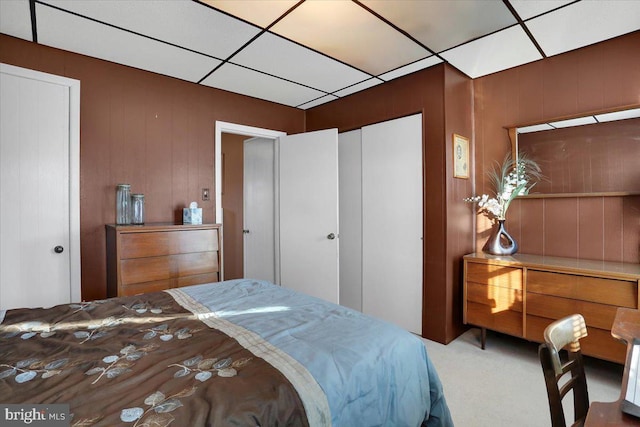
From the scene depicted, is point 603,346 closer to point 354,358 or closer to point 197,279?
point 354,358

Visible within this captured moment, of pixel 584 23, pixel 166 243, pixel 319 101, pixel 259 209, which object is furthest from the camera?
pixel 259 209

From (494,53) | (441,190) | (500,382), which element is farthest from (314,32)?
(500,382)

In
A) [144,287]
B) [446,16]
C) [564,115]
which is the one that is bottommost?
[144,287]

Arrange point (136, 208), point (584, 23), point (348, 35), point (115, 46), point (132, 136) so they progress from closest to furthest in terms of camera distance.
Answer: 1. point (584, 23)
2. point (348, 35)
3. point (115, 46)
4. point (136, 208)
5. point (132, 136)

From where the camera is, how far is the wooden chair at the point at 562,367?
3.12 ft

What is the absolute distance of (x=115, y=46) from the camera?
98.1 inches

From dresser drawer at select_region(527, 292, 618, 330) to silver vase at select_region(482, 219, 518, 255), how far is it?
0.52m

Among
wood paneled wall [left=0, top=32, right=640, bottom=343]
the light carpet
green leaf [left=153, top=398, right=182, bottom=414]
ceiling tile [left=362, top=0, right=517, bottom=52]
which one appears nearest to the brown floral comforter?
green leaf [left=153, top=398, right=182, bottom=414]

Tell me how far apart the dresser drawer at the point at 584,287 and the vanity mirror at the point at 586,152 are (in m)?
0.77

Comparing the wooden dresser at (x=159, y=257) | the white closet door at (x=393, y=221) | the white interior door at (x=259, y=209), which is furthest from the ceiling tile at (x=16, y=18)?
the white closet door at (x=393, y=221)

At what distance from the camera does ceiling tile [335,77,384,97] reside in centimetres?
325

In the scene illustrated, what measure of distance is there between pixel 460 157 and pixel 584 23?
4.06 ft

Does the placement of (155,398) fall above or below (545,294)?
above

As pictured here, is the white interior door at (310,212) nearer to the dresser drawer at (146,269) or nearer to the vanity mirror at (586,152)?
the dresser drawer at (146,269)
